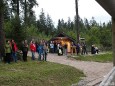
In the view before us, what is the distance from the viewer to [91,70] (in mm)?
27062

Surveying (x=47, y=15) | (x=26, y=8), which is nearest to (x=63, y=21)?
(x=47, y=15)

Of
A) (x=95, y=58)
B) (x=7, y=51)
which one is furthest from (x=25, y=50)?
(x=95, y=58)

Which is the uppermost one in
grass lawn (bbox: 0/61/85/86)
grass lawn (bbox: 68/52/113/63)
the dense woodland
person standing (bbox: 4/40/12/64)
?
the dense woodland

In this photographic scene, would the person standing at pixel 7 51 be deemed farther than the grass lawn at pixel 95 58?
No

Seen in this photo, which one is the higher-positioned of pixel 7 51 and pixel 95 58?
pixel 7 51

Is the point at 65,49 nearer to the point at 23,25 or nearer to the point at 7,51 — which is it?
the point at 23,25

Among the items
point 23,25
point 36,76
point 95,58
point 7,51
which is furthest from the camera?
point 95,58

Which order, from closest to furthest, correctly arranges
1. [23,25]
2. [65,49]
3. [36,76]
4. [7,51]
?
1. [36,76]
2. [7,51]
3. [23,25]
4. [65,49]

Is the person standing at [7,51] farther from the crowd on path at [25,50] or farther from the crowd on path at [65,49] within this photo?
the crowd on path at [65,49]

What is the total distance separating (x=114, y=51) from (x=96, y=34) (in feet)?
216

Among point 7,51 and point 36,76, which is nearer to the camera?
point 36,76

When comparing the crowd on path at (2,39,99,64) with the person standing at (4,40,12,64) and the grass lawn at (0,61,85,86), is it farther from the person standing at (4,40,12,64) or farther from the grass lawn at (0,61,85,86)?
the grass lawn at (0,61,85,86)

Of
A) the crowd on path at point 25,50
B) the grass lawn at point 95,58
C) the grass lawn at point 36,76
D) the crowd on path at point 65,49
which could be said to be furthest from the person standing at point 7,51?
the crowd on path at point 65,49

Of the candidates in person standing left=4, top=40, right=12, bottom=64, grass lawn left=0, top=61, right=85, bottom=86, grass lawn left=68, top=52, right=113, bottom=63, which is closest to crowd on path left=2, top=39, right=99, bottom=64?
person standing left=4, top=40, right=12, bottom=64
